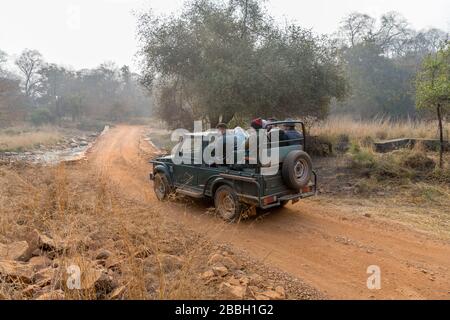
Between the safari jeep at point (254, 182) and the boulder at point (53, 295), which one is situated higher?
the safari jeep at point (254, 182)

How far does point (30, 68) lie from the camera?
45719mm

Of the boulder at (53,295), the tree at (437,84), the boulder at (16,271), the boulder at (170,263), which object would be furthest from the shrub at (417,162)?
the boulder at (16,271)

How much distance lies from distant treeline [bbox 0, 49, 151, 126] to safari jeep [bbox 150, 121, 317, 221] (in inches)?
1047

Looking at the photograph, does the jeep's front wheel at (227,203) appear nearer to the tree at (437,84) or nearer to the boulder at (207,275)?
the boulder at (207,275)

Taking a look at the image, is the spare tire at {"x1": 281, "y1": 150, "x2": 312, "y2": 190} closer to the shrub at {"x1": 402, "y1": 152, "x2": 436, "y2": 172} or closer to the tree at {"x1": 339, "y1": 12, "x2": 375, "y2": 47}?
the shrub at {"x1": 402, "y1": 152, "x2": 436, "y2": 172}

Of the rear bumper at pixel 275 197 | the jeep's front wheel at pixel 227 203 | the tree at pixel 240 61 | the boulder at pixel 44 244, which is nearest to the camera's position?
the boulder at pixel 44 244

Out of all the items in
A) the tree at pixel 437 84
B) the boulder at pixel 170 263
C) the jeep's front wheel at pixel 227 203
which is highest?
the tree at pixel 437 84

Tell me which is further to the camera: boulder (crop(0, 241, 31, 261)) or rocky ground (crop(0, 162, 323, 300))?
A: boulder (crop(0, 241, 31, 261))

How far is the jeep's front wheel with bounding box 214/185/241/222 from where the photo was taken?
6.69m

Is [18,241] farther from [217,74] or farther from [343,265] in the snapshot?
[217,74]

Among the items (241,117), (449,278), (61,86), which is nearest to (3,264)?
(449,278)

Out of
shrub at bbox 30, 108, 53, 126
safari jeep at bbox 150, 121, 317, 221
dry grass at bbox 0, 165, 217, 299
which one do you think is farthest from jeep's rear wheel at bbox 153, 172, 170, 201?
shrub at bbox 30, 108, 53, 126

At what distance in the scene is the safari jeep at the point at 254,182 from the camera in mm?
6336

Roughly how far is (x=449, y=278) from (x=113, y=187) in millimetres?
8260
